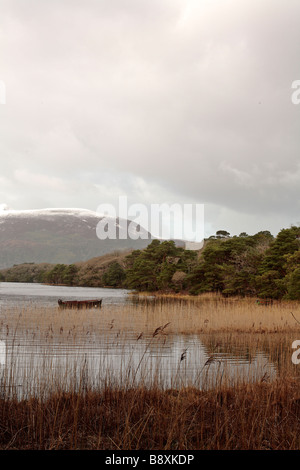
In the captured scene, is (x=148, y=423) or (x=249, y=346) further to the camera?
(x=249, y=346)

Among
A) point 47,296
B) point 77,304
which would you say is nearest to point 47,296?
point 47,296

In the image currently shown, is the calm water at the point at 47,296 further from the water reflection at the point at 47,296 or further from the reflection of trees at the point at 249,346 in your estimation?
the reflection of trees at the point at 249,346

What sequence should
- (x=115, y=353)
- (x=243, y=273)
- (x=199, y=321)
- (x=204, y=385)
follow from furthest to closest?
(x=243, y=273)
(x=199, y=321)
(x=115, y=353)
(x=204, y=385)

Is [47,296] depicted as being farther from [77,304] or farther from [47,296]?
[77,304]

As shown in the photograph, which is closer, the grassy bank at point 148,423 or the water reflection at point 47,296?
the grassy bank at point 148,423

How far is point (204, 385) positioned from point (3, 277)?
156759 mm

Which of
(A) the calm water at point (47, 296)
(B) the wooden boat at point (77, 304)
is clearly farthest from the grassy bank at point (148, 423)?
(B) the wooden boat at point (77, 304)

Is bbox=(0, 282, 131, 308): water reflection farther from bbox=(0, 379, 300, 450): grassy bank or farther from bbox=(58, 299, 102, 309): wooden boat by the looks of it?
bbox=(0, 379, 300, 450): grassy bank

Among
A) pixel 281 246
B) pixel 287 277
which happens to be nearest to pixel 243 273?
pixel 281 246

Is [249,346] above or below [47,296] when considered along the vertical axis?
above

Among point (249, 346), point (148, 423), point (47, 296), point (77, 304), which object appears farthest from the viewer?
point (47, 296)

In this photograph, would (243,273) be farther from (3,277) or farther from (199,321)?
(3,277)

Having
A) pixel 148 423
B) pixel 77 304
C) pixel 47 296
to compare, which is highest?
pixel 148 423
